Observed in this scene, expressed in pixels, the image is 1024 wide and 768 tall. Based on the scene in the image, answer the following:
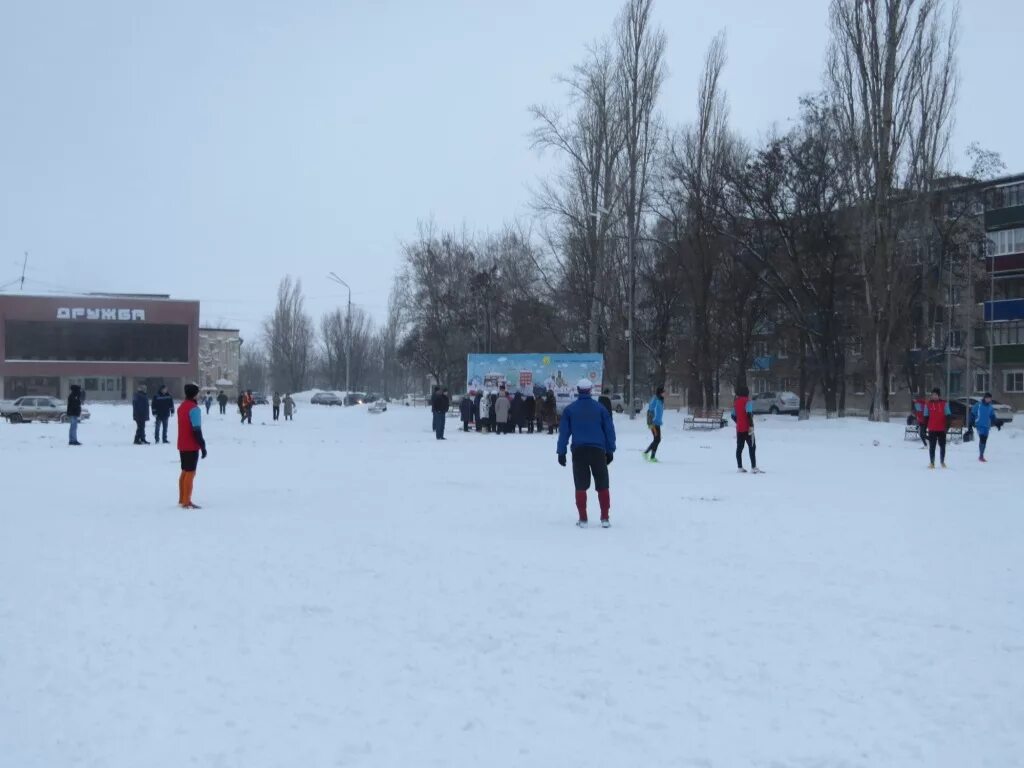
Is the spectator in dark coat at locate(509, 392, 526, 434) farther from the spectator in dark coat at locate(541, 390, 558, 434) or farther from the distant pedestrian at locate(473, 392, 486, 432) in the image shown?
the distant pedestrian at locate(473, 392, 486, 432)

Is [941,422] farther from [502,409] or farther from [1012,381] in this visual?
[1012,381]

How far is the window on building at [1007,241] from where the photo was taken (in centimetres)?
6138

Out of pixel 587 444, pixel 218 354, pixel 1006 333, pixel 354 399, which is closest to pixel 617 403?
pixel 1006 333

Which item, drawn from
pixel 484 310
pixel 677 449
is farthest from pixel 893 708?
pixel 484 310

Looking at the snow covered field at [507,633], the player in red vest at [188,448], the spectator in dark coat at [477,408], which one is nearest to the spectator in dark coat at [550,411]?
the spectator in dark coat at [477,408]

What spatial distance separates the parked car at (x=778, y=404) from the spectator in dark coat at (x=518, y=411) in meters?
27.4

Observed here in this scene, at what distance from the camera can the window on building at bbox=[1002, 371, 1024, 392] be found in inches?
2485

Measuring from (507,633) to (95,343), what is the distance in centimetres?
9005

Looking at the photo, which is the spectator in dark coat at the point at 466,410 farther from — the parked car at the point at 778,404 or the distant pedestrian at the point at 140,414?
the parked car at the point at 778,404

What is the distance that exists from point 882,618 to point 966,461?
20.3 meters

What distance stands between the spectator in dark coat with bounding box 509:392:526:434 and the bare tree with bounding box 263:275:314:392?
7166 centimetres

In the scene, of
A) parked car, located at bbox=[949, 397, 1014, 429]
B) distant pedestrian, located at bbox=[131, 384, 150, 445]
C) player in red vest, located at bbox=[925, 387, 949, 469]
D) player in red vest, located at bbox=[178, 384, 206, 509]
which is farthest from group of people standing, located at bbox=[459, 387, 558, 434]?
player in red vest, located at bbox=[178, 384, 206, 509]

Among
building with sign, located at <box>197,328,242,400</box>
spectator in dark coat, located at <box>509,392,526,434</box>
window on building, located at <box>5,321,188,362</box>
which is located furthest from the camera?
building with sign, located at <box>197,328,242,400</box>

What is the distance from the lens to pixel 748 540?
442 inches
